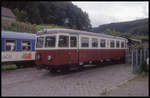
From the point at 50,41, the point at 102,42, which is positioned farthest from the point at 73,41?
the point at 102,42

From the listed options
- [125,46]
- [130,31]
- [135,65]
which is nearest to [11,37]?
[135,65]

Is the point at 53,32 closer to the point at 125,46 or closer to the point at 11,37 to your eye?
the point at 11,37

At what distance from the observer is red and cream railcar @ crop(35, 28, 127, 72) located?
11.0m

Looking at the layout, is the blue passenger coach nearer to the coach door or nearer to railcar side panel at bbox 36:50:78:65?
railcar side panel at bbox 36:50:78:65

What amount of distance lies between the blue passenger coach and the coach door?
458cm

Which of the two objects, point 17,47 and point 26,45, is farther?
point 26,45

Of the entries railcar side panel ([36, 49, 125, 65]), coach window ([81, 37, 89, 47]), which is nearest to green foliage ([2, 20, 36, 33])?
railcar side panel ([36, 49, 125, 65])

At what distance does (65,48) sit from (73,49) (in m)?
0.66

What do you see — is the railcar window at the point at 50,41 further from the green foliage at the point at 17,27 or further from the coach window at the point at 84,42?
the green foliage at the point at 17,27

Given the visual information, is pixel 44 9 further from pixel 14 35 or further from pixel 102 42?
pixel 102 42

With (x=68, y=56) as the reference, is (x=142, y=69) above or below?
below

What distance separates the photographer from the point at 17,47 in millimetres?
14117

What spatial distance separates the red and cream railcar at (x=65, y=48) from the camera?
11.0m

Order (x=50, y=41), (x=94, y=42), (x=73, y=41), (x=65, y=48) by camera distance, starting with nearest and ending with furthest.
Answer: (x=65, y=48), (x=50, y=41), (x=73, y=41), (x=94, y=42)
